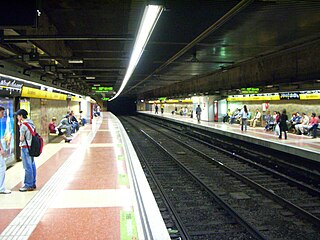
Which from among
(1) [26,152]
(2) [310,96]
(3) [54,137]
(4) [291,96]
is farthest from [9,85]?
(4) [291,96]

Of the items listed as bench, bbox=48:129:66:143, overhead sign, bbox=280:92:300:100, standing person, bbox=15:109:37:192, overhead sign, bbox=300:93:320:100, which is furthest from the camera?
overhead sign, bbox=280:92:300:100

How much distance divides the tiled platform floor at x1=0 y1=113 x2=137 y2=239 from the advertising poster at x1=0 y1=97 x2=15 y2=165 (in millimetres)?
359

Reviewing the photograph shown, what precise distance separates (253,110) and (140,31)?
21.6 m

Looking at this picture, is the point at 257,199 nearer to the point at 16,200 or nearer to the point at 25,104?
the point at 16,200

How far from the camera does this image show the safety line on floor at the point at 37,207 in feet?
13.3

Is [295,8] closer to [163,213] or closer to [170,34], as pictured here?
[170,34]

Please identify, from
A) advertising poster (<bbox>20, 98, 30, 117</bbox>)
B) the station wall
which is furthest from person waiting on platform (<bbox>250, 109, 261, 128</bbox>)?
advertising poster (<bbox>20, 98, 30, 117</bbox>)

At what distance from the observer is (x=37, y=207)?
5.07m

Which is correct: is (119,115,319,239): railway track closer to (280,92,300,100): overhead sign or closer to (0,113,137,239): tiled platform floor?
(0,113,137,239): tiled platform floor

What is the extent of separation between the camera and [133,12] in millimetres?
6668

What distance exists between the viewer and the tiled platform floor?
412 cm

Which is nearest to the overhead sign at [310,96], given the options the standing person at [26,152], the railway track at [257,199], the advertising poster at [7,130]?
the railway track at [257,199]

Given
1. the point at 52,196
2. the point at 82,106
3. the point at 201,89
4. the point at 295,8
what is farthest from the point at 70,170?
the point at 82,106

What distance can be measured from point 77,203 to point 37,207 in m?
0.60
